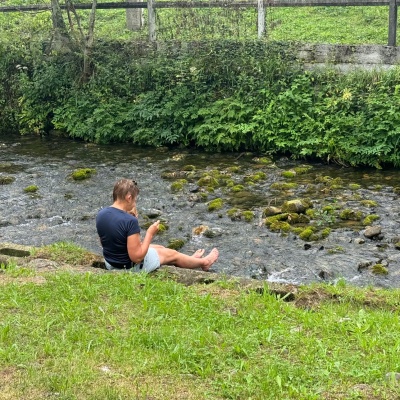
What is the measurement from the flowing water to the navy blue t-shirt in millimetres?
1799

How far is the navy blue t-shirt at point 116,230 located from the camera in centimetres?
745

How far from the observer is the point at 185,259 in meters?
8.38

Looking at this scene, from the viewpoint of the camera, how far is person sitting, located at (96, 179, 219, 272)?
745 cm

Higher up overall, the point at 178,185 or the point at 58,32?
the point at 58,32

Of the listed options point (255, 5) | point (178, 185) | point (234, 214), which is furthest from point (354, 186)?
point (255, 5)

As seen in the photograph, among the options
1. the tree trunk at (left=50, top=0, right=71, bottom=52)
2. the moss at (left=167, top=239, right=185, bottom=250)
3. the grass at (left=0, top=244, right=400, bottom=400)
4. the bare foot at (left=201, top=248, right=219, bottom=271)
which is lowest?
the moss at (left=167, top=239, right=185, bottom=250)

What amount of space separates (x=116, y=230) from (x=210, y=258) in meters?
1.70

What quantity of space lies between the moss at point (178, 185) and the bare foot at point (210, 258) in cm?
373

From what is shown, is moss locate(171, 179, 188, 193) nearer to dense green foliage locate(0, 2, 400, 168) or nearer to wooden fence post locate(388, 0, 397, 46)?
dense green foliage locate(0, 2, 400, 168)

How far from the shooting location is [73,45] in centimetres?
1778

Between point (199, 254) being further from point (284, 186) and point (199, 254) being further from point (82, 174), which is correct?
point (82, 174)

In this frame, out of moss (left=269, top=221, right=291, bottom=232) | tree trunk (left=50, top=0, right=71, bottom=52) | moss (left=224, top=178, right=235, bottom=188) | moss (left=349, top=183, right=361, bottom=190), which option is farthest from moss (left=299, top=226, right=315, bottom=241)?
tree trunk (left=50, top=0, right=71, bottom=52)

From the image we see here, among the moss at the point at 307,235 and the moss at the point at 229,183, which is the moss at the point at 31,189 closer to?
the moss at the point at 229,183

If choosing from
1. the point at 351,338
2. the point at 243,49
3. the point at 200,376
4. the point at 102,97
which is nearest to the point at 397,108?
the point at 243,49
